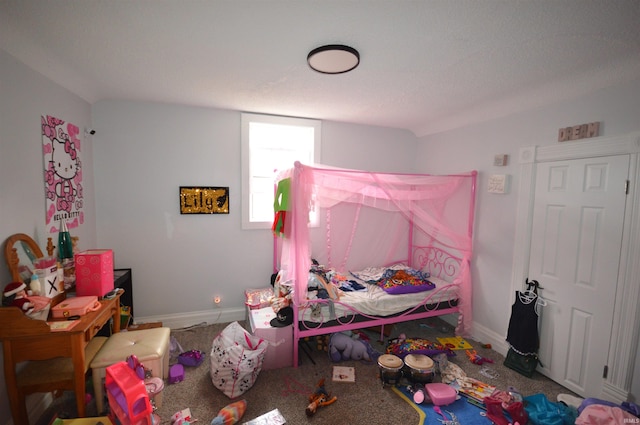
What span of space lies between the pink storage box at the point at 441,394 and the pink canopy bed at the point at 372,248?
79 centimetres

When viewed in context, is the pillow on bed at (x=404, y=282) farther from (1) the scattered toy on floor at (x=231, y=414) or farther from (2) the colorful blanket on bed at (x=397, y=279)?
(1) the scattered toy on floor at (x=231, y=414)

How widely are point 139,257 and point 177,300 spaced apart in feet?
2.33

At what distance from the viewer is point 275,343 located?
9.00 feet

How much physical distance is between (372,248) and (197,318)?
2594 millimetres

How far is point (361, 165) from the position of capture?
4.20 m

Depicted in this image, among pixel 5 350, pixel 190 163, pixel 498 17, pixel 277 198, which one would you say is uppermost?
pixel 498 17

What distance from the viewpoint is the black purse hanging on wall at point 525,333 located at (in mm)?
2766

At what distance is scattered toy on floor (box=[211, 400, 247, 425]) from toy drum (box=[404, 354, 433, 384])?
1482 mm

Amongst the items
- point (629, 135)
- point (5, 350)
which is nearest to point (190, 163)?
point (5, 350)

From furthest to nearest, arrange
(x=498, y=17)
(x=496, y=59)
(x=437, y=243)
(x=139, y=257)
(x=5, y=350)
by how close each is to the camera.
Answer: (x=437, y=243) → (x=139, y=257) → (x=496, y=59) → (x=5, y=350) → (x=498, y=17)

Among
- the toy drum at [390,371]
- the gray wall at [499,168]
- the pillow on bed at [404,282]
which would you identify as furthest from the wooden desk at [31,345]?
the gray wall at [499,168]

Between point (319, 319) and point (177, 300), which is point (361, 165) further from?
point (177, 300)

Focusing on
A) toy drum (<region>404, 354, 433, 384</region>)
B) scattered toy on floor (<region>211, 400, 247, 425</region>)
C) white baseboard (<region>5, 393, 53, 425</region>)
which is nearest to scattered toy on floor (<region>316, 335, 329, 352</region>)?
toy drum (<region>404, 354, 433, 384</region>)

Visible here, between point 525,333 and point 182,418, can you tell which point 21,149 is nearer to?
→ point 182,418
